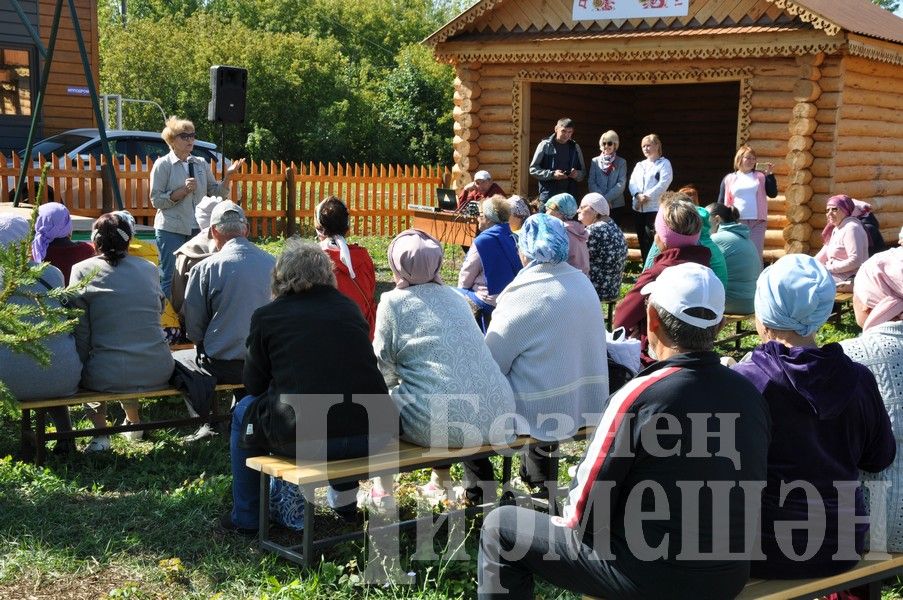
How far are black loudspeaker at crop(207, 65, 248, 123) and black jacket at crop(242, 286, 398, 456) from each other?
25.7ft

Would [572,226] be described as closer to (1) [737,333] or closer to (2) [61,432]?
(1) [737,333]

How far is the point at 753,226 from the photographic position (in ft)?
36.6

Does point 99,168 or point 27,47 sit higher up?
point 27,47

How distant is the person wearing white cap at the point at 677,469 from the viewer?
2898 millimetres

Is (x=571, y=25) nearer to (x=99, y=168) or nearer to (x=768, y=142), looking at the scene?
(x=768, y=142)

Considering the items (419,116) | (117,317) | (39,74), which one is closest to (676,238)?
(117,317)

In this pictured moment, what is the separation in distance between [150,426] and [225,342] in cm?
62

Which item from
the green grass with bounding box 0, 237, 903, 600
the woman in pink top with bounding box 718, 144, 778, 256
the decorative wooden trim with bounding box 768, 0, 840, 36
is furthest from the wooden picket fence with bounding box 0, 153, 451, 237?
the green grass with bounding box 0, 237, 903, 600

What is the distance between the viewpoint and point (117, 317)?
17.6 ft

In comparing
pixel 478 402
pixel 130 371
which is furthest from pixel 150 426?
pixel 478 402

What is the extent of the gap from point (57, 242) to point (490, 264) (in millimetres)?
2704

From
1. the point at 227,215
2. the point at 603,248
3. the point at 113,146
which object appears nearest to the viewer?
the point at 227,215

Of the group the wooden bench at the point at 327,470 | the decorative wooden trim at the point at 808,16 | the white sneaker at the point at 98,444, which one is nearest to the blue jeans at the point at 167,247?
the white sneaker at the point at 98,444

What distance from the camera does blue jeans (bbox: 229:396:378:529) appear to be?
169 inches
